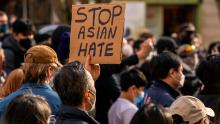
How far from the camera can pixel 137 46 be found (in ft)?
35.6

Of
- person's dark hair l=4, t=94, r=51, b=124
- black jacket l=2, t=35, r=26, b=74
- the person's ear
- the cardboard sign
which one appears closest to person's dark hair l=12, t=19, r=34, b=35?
black jacket l=2, t=35, r=26, b=74

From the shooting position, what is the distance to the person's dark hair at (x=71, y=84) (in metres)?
4.48

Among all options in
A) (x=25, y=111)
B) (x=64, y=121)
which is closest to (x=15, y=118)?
(x=25, y=111)

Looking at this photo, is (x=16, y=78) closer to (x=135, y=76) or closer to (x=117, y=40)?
(x=117, y=40)

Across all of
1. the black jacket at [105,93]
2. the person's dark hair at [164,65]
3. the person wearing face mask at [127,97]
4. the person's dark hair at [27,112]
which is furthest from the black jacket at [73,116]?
the black jacket at [105,93]

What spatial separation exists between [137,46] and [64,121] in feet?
21.4

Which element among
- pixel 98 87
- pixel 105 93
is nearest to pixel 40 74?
pixel 98 87

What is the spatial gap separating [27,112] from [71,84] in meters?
0.76

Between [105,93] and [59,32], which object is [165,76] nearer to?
[59,32]

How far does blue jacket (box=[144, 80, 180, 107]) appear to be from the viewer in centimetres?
644

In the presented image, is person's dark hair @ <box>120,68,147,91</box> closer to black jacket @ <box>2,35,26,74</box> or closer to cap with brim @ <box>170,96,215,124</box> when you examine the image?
black jacket @ <box>2,35,26,74</box>

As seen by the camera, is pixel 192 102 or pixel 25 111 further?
pixel 192 102

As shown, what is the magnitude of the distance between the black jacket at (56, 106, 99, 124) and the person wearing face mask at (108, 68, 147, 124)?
285 centimetres

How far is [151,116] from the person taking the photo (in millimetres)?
4059
